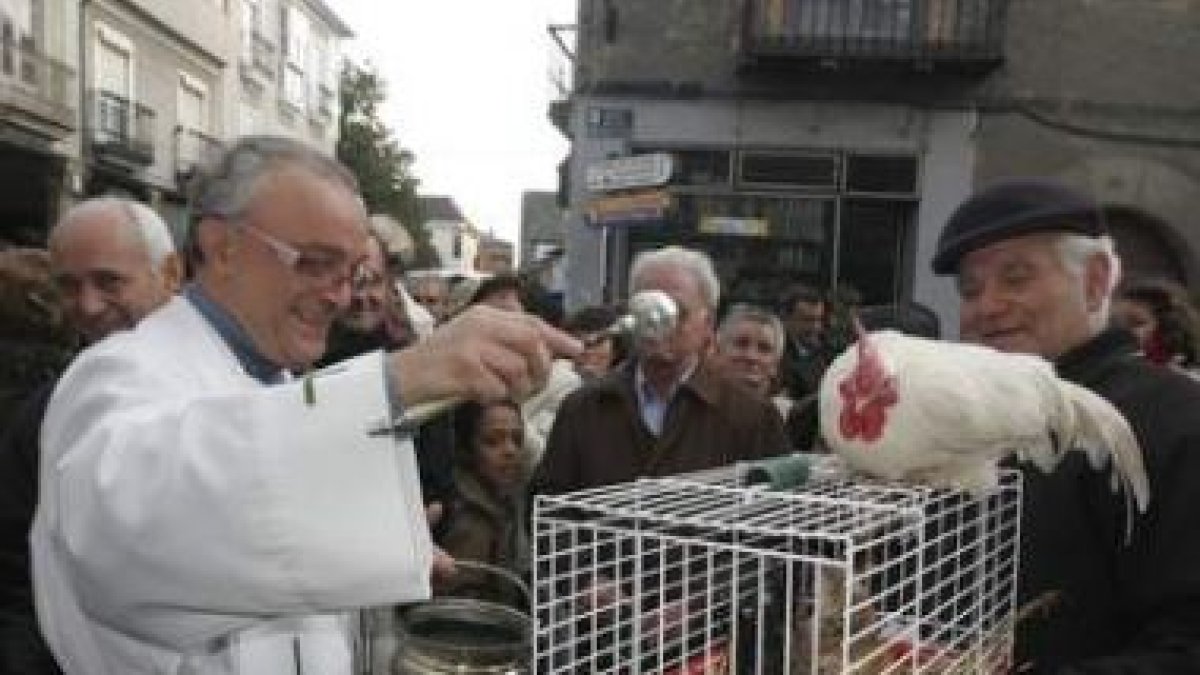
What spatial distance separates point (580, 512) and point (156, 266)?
6.21 feet

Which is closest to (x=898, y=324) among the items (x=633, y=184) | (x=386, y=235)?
(x=386, y=235)

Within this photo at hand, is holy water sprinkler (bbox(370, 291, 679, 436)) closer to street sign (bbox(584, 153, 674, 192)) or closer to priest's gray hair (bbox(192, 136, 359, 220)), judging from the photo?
priest's gray hair (bbox(192, 136, 359, 220))

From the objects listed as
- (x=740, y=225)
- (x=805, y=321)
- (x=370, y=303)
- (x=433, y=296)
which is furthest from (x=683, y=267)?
(x=740, y=225)

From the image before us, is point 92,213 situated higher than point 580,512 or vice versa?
point 92,213

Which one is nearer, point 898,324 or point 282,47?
point 898,324

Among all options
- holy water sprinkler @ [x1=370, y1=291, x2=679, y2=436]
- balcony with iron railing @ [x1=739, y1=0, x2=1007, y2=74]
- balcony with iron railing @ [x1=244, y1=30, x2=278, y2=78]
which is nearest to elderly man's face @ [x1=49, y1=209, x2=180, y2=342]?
holy water sprinkler @ [x1=370, y1=291, x2=679, y2=436]

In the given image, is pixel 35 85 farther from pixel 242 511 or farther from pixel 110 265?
pixel 242 511

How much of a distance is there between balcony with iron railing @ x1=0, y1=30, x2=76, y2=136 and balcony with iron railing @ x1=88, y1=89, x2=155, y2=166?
83 cm

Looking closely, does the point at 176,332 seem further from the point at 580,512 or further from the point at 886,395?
the point at 886,395

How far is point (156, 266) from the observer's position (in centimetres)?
295

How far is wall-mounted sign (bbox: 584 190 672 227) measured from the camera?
29.0 feet

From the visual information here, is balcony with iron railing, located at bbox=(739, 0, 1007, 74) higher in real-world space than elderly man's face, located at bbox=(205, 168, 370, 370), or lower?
higher

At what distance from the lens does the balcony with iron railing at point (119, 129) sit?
23188 mm

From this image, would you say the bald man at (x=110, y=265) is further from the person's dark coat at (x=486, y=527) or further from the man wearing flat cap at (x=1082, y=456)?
the man wearing flat cap at (x=1082, y=456)
